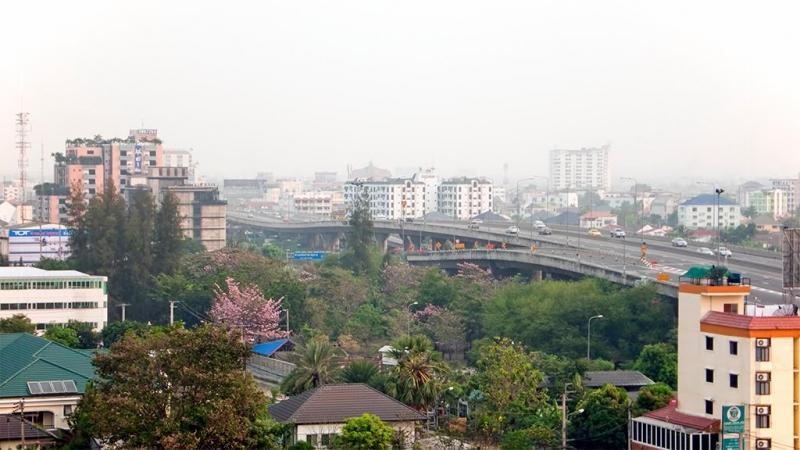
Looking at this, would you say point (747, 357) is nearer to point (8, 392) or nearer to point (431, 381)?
point (431, 381)

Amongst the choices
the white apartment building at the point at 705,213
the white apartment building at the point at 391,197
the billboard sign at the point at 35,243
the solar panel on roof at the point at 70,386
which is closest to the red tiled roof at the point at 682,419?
the solar panel on roof at the point at 70,386

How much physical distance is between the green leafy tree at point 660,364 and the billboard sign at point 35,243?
55555 millimetres

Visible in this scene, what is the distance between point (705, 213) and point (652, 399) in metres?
135

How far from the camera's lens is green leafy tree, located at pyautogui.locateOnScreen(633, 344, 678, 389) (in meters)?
50.6

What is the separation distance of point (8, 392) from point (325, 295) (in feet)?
124

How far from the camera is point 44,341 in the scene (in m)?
47.8

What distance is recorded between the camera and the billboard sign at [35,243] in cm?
10138

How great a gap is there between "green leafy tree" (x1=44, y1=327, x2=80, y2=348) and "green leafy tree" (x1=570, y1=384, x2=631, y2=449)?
24.9m

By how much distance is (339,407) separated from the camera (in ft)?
133

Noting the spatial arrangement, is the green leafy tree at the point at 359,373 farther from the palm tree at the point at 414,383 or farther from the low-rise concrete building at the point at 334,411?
the low-rise concrete building at the point at 334,411

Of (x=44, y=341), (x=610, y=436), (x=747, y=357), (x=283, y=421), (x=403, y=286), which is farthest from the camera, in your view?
(x=403, y=286)

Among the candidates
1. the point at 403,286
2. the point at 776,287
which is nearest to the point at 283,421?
the point at 776,287

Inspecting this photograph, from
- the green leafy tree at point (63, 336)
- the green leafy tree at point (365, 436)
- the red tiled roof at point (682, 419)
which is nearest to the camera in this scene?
the red tiled roof at point (682, 419)

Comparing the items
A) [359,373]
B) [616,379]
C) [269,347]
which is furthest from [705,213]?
[359,373]
